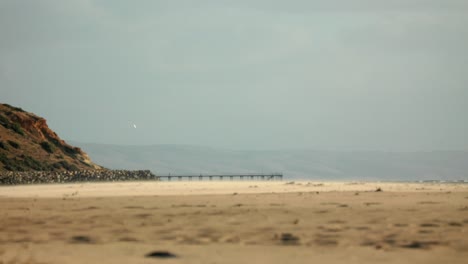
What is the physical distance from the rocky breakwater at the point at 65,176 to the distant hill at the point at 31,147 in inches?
384

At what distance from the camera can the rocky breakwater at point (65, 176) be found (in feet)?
220

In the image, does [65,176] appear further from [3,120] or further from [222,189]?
[222,189]

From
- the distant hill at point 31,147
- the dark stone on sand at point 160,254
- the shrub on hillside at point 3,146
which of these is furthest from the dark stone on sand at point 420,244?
the shrub on hillside at point 3,146

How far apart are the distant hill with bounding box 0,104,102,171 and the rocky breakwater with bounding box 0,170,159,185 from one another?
9758 mm

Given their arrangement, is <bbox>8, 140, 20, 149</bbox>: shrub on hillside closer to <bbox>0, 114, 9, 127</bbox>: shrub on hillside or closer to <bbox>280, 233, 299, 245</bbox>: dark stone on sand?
<bbox>0, 114, 9, 127</bbox>: shrub on hillside

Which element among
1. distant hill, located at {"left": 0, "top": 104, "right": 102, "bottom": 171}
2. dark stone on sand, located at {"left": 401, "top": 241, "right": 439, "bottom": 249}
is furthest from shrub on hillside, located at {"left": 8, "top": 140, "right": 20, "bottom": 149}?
dark stone on sand, located at {"left": 401, "top": 241, "right": 439, "bottom": 249}

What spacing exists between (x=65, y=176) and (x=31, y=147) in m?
22.0

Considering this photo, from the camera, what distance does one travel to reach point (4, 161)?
276 feet

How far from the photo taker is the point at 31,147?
95812mm

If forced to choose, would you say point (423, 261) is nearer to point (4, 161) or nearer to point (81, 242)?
point (81, 242)

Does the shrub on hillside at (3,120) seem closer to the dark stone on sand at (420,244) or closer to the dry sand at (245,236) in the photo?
the dry sand at (245,236)

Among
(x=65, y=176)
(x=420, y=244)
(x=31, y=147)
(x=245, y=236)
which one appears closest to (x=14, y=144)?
(x=31, y=147)

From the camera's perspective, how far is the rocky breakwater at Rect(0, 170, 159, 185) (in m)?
67.2

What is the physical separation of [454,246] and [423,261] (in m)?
1.47
